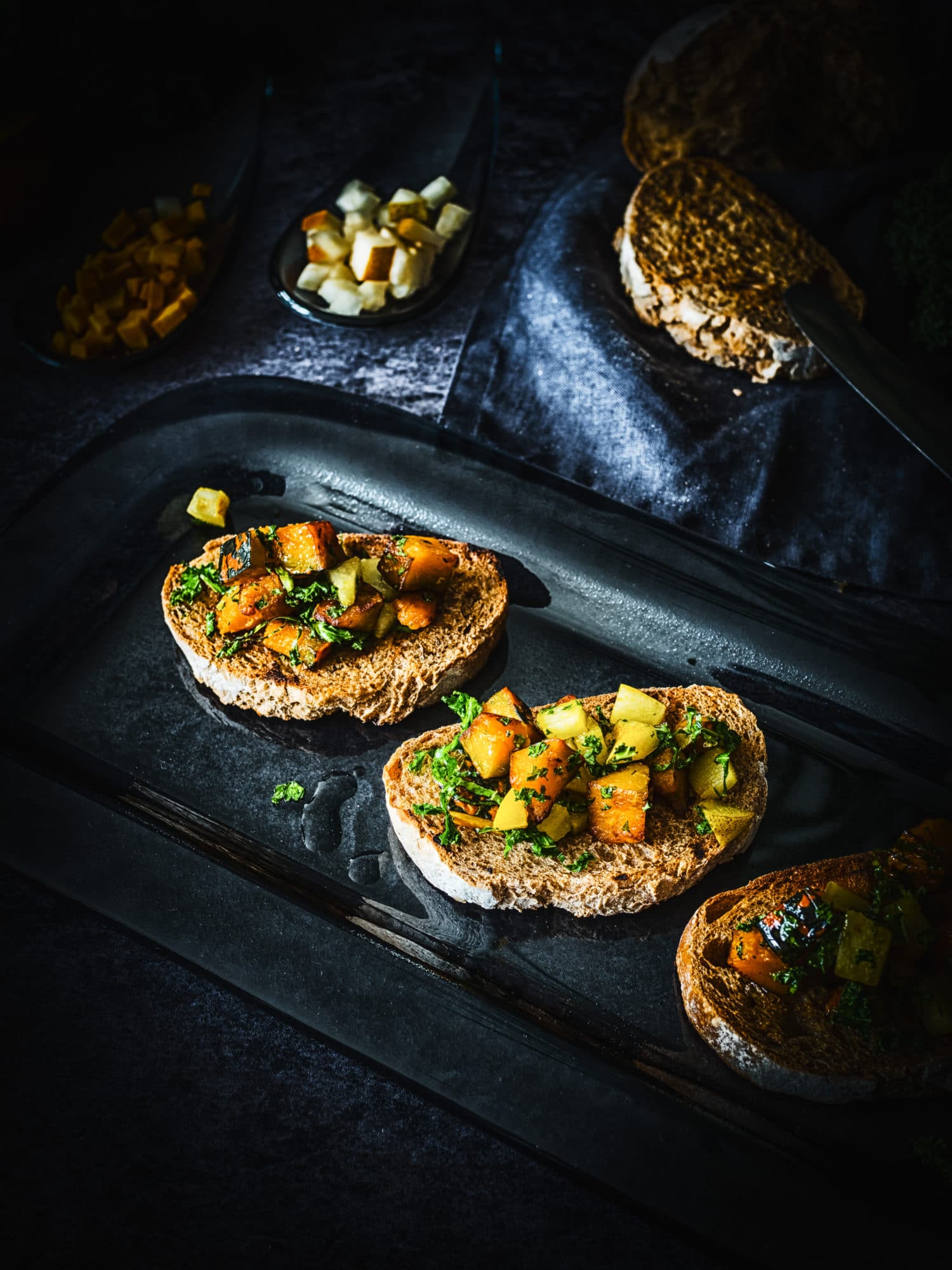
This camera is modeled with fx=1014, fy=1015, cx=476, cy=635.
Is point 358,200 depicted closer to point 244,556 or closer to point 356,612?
point 244,556

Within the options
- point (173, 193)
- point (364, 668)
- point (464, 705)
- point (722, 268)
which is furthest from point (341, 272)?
point (464, 705)

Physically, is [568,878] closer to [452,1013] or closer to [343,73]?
[452,1013]

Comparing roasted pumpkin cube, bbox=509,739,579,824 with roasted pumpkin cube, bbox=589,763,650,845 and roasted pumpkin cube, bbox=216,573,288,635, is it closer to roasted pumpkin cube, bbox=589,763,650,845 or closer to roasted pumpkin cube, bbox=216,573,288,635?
roasted pumpkin cube, bbox=589,763,650,845

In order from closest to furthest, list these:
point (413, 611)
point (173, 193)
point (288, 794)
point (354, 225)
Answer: point (288, 794) → point (413, 611) → point (354, 225) → point (173, 193)

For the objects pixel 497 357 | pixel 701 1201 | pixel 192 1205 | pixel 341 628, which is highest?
pixel 497 357

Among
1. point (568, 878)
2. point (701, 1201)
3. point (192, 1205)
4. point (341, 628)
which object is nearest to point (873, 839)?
point (568, 878)

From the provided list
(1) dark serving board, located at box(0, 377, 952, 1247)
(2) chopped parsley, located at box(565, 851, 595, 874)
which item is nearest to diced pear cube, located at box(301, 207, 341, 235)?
(1) dark serving board, located at box(0, 377, 952, 1247)

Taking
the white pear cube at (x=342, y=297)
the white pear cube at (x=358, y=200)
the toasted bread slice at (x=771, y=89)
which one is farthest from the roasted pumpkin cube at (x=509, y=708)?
the toasted bread slice at (x=771, y=89)
